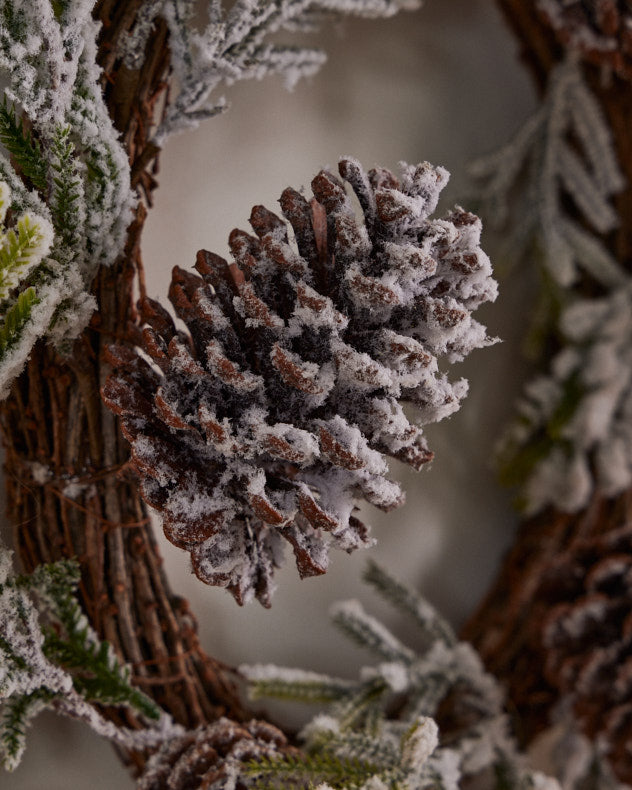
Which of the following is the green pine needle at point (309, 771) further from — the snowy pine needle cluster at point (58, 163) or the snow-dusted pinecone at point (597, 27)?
the snow-dusted pinecone at point (597, 27)

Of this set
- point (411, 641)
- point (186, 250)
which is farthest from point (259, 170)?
point (411, 641)

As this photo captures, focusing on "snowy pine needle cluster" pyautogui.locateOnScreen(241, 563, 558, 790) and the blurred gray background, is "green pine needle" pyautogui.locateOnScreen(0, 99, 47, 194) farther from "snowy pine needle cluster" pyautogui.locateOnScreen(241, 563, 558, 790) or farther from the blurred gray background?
"snowy pine needle cluster" pyautogui.locateOnScreen(241, 563, 558, 790)

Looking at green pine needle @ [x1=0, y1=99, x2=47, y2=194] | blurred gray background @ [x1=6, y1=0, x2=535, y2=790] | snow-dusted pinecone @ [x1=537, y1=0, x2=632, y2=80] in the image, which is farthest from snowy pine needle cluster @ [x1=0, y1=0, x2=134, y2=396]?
snow-dusted pinecone @ [x1=537, y1=0, x2=632, y2=80]

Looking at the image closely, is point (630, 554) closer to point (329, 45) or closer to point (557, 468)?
point (557, 468)

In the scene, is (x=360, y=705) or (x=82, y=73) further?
(x=360, y=705)

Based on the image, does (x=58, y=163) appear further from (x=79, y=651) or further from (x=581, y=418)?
(x=581, y=418)

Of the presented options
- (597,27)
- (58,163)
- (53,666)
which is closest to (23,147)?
(58,163)
